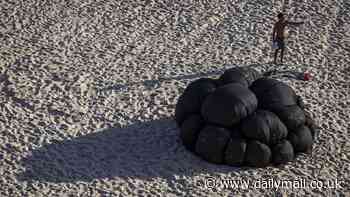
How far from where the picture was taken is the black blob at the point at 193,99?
390 inches

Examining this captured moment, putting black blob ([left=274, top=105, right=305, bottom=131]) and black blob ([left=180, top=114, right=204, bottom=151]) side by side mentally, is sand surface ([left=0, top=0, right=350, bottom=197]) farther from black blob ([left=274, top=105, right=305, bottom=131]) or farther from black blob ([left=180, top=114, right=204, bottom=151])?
black blob ([left=274, top=105, right=305, bottom=131])

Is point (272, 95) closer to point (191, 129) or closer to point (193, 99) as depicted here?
point (193, 99)

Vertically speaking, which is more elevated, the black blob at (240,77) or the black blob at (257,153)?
the black blob at (240,77)

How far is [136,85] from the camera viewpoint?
456 inches

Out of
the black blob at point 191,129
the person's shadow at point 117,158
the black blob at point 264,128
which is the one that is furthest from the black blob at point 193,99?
the black blob at point 264,128

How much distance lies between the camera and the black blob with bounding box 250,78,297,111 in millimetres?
9742

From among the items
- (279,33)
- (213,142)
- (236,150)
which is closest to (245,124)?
(236,150)

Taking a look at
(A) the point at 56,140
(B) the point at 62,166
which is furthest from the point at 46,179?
(A) the point at 56,140

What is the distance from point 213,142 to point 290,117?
1207 millimetres

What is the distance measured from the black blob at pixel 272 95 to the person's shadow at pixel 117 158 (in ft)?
3.77

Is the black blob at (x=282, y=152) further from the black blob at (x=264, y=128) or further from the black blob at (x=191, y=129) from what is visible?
the black blob at (x=191, y=129)

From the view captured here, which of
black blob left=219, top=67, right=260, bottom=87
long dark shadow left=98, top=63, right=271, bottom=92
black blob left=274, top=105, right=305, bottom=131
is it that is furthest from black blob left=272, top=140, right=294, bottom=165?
long dark shadow left=98, top=63, right=271, bottom=92

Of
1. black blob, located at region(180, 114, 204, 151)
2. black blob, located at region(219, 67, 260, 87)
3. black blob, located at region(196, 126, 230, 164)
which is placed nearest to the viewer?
black blob, located at region(196, 126, 230, 164)

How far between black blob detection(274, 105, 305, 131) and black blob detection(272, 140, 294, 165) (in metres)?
0.27
